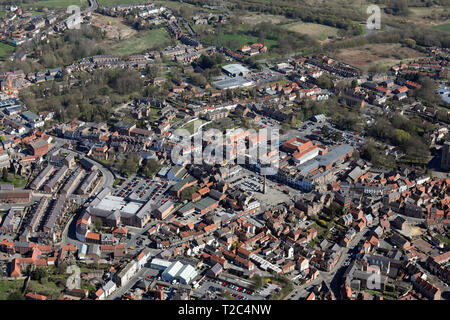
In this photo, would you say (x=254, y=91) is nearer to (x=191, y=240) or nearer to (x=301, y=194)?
(x=301, y=194)

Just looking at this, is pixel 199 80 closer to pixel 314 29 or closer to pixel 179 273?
pixel 314 29

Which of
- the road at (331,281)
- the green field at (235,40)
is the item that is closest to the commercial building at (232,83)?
the green field at (235,40)

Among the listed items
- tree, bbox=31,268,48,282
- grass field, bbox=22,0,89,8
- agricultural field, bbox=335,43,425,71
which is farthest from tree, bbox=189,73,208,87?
grass field, bbox=22,0,89,8

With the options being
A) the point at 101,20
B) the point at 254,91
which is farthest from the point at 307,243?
the point at 101,20

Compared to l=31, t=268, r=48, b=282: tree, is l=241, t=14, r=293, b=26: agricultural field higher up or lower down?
lower down

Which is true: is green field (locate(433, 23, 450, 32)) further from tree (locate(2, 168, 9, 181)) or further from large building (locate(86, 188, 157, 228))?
tree (locate(2, 168, 9, 181))

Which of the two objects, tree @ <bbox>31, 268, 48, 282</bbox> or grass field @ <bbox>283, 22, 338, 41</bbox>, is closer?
tree @ <bbox>31, 268, 48, 282</bbox>
